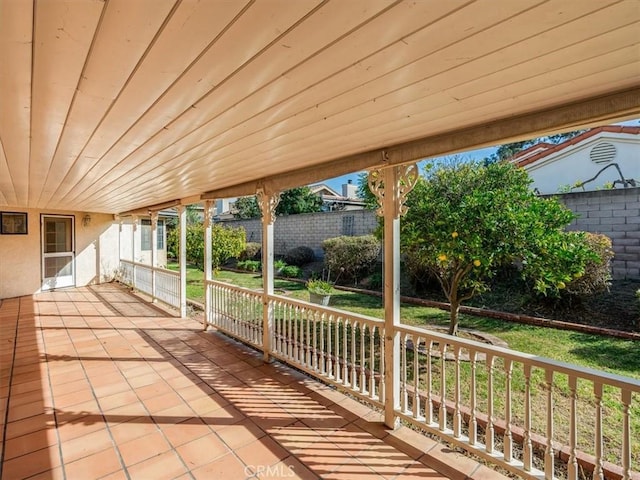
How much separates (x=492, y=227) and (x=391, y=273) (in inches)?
53.6

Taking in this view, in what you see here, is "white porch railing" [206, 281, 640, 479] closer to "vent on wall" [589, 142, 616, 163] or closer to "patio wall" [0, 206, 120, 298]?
"patio wall" [0, 206, 120, 298]

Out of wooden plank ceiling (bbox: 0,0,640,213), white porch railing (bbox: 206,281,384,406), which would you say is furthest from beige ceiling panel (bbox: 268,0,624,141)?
white porch railing (bbox: 206,281,384,406)

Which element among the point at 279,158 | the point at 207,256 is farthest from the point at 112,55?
the point at 207,256

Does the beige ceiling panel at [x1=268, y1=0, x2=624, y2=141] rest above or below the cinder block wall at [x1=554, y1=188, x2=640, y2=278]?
above

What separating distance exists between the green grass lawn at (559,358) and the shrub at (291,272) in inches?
148

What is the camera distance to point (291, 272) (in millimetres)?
11039

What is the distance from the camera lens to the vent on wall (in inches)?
392

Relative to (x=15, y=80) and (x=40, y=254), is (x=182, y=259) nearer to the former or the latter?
(x=40, y=254)

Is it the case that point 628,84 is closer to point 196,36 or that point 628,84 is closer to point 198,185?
point 196,36

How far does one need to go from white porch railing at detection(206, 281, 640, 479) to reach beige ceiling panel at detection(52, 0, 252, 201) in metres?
2.19

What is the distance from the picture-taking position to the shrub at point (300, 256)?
12.1 metres

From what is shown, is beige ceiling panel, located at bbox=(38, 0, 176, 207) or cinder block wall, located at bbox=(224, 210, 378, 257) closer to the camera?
beige ceiling panel, located at bbox=(38, 0, 176, 207)

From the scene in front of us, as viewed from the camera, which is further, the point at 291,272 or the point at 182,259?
the point at 291,272

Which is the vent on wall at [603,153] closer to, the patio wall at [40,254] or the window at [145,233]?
the window at [145,233]
